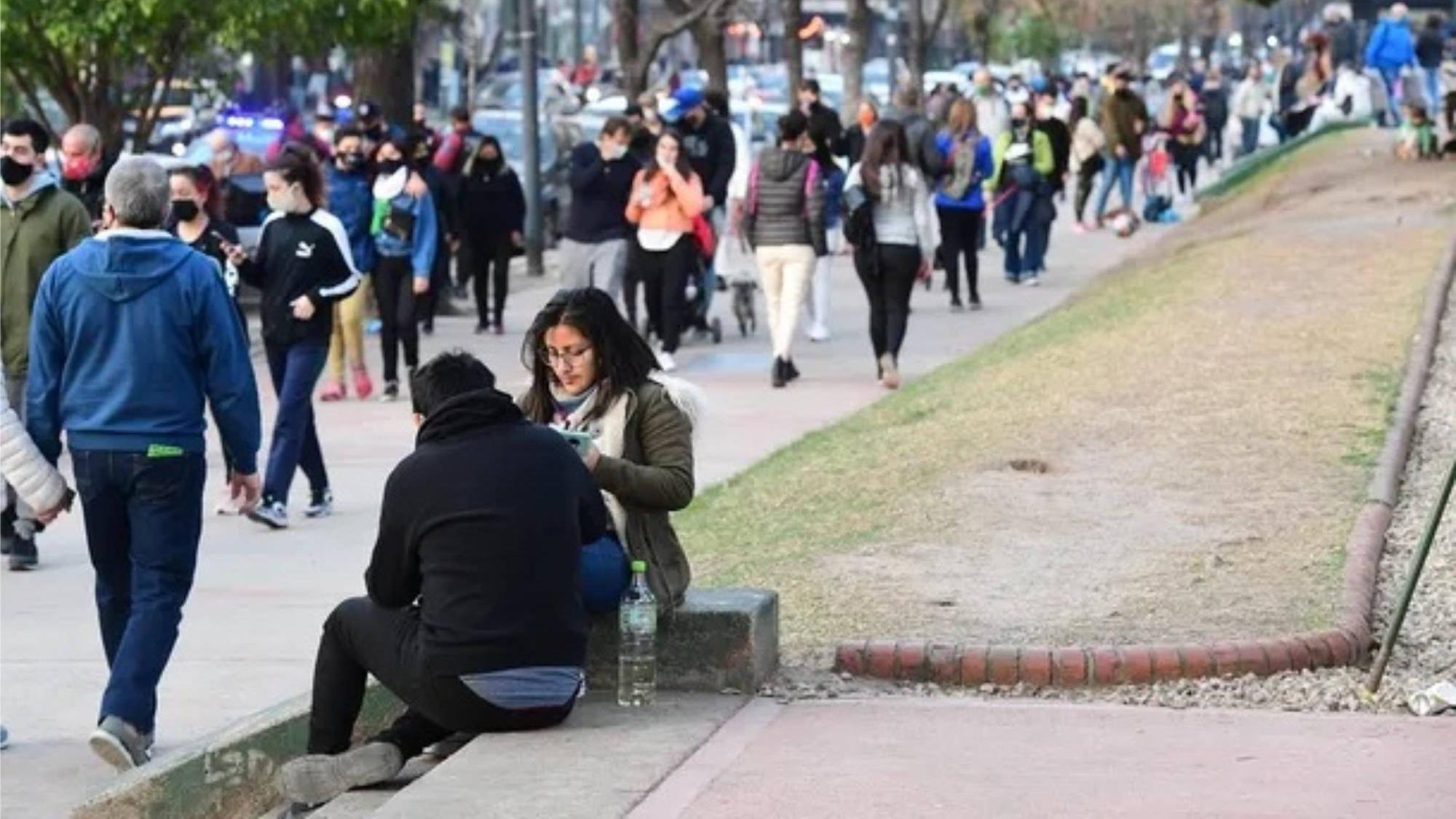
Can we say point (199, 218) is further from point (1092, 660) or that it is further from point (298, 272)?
point (1092, 660)

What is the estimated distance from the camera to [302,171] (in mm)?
14656

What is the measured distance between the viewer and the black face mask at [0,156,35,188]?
12273 mm

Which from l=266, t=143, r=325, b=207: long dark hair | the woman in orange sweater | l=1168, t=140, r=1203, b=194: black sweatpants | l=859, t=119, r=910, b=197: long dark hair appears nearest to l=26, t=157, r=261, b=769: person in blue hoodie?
l=266, t=143, r=325, b=207: long dark hair

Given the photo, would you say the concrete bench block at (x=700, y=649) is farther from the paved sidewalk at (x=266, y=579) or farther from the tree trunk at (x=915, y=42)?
the tree trunk at (x=915, y=42)

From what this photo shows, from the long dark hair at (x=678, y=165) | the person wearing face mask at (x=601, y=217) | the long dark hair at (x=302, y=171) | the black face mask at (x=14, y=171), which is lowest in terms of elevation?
the person wearing face mask at (x=601, y=217)

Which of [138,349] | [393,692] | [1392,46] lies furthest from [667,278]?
[1392,46]

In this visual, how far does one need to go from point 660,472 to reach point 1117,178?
28831mm

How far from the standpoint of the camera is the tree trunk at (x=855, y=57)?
146ft

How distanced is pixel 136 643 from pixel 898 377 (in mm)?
11077

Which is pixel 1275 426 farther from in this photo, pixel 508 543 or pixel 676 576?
pixel 508 543

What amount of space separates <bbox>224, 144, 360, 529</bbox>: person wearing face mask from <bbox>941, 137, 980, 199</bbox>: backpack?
1108cm

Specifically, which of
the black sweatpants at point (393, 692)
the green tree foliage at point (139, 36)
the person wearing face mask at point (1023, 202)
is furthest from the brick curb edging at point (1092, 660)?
the person wearing face mask at point (1023, 202)

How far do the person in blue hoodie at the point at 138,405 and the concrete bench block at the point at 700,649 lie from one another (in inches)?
51.7

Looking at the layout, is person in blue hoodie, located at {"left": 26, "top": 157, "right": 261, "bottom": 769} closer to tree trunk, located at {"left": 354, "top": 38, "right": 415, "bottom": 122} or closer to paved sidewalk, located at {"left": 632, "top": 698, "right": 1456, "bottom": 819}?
paved sidewalk, located at {"left": 632, "top": 698, "right": 1456, "bottom": 819}
